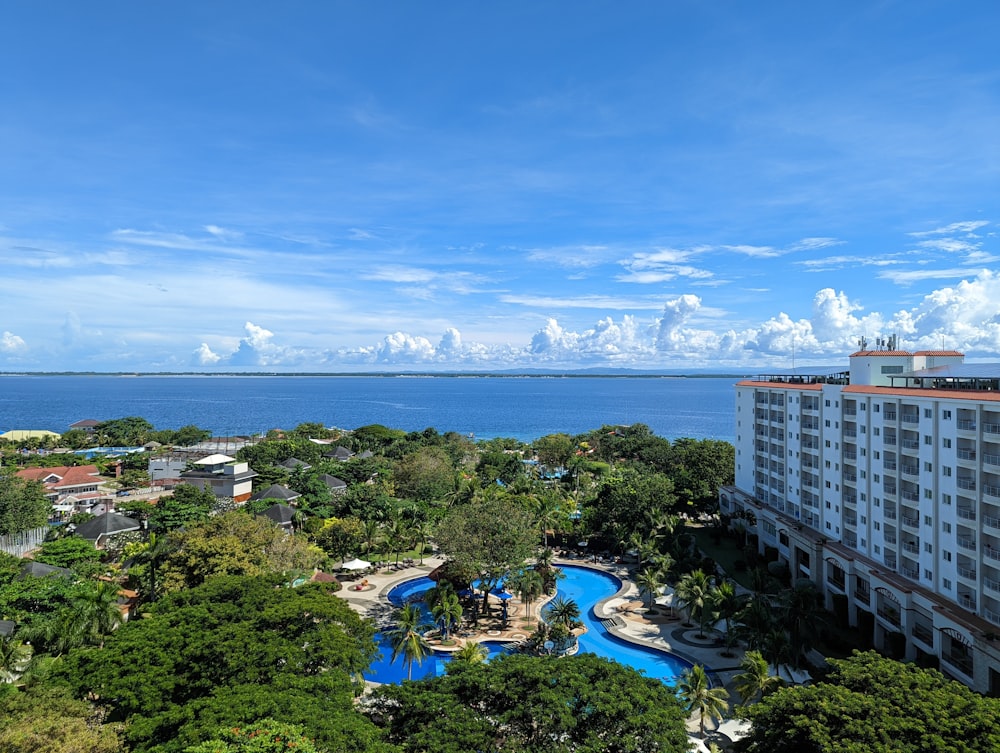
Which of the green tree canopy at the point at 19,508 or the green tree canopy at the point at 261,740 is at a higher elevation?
the green tree canopy at the point at 261,740

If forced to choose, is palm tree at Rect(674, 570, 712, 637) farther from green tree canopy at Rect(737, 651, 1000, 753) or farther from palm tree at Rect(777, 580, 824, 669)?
green tree canopy at Rect(737, 651, 1000, 753)

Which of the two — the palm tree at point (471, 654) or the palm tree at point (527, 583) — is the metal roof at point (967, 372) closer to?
the palm tree at point (527, 583)

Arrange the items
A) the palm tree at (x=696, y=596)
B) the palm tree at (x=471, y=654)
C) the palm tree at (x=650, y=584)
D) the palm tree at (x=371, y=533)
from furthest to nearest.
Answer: the palm tree at (x=371, y=533)
the palm tree at (x=650, y=584)
the palm tree at (x=696, y=596)
the palm tree at (x=471, y=654)

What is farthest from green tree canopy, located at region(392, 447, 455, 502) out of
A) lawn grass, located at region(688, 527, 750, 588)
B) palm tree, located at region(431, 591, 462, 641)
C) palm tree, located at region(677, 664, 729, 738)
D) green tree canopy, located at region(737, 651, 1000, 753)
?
green tree canopy, located at region(737, 651, 1000, 753)

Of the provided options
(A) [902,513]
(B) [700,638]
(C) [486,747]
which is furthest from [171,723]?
(A) [902,513]

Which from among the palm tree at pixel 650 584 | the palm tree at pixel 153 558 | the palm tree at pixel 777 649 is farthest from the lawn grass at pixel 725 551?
the palm tree at pixel 153 558

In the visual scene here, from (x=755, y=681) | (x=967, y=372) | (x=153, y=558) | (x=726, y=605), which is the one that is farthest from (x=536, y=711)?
(x=967, y=372)

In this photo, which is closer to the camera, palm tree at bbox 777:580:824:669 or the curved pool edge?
palm tree at bbox 777:580:824:669
